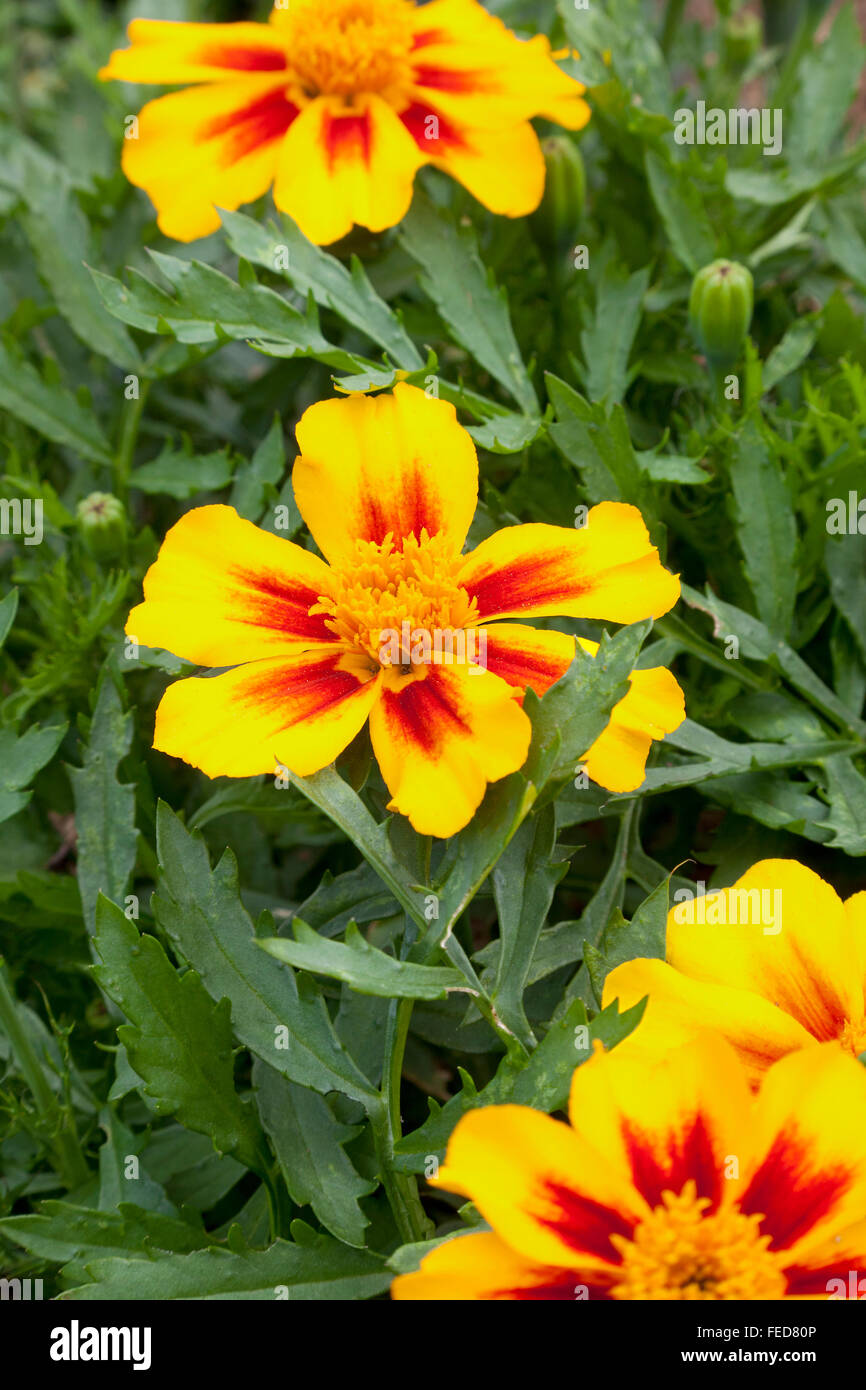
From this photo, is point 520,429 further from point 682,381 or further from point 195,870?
point 195,870

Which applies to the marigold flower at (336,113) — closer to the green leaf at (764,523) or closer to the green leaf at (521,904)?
the green leaf at (764,523)

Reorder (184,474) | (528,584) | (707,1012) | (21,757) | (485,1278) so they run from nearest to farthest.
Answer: (485,1278)
(707,1012)
(528,584)
(21,757)
(184,474)

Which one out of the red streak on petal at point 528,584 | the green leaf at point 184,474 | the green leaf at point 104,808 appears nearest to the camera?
the red streak on petal at point 528,584

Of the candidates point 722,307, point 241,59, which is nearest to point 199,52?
point 241,59

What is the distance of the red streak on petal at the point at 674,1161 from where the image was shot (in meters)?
0.66

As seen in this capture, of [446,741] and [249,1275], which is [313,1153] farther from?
[446,741]

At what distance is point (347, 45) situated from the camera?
1.13 m

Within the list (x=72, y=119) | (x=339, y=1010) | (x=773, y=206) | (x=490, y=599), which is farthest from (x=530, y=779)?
(x=72, y=119)

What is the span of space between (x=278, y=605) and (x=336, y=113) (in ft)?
1.59

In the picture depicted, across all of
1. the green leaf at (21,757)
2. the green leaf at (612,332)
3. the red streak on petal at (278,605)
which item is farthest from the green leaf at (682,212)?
the green leaf at (21,757)

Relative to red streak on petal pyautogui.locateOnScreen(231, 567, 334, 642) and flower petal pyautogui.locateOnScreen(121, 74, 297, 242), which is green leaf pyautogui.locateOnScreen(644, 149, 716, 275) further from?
red streak on petal pyautogui.locateOnScreen(231, 567, 334, 642)

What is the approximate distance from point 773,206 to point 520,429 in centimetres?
47

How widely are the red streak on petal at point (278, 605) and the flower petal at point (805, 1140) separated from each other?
0.37 m

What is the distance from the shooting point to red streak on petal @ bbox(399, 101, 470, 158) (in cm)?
112
